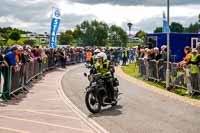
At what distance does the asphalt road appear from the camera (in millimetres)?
11430

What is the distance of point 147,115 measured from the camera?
13.6 meters

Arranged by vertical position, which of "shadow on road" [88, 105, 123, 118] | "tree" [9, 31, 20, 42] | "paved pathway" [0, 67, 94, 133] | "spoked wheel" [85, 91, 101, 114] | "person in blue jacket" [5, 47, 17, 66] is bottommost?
"shadow on road" [88, 105, 123, 118]

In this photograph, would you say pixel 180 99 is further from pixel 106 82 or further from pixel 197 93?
pixel 106 82

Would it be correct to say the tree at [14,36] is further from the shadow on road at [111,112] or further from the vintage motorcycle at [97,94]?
the vintage motorcycle at [97,94]

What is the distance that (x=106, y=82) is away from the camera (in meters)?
15.1

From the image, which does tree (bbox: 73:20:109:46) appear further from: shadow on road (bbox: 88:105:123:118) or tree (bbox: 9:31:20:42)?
shadow on road (bbox: 88:105:123:118)

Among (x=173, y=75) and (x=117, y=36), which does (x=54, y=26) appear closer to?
(x=173, y=75)

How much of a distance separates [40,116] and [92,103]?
1645 mm

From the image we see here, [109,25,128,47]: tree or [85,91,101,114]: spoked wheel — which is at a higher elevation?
[109,25,128,47]: tree

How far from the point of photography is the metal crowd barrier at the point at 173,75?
18.7 meters

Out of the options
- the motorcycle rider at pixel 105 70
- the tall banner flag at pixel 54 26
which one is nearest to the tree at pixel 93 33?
the tall banner flag at pixel 54 26

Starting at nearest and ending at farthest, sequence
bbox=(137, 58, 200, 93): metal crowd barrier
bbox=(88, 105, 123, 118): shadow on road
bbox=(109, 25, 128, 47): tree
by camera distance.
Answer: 1. bbox=(88, 105, 123, 118): shadow on road
2. bbox=(137, 58, 200, 93): metal crowd barrier
3. bbox=(109, 25, 128, 47): tree

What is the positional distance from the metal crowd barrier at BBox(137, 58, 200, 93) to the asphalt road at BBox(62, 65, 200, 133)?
1238 mm

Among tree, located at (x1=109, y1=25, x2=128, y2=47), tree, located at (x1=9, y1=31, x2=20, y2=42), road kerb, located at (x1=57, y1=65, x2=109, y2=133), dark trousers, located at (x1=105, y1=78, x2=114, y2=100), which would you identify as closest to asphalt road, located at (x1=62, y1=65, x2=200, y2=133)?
road kerb, located at (x1=57, y1=65, x2=109, y2=133)
